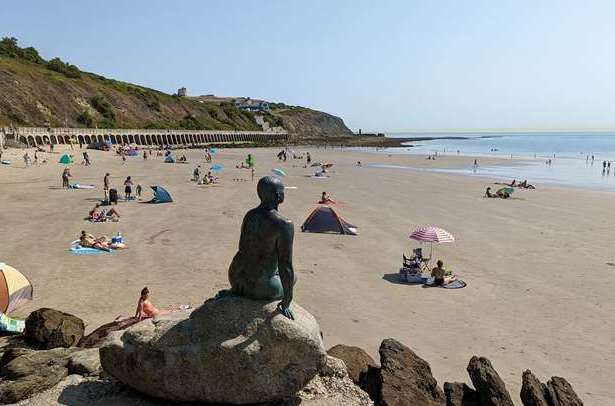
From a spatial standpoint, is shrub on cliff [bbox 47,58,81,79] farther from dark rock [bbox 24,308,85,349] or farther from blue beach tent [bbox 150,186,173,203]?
dark rock [bbox 24,308,85,349]

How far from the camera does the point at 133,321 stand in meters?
10.7

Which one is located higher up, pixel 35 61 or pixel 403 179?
pixel 35 61

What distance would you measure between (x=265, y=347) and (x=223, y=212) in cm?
2105

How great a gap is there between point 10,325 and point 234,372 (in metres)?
6.65

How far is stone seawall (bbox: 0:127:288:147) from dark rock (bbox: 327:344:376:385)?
202ft

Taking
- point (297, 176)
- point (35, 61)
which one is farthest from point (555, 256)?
point (35, 61)

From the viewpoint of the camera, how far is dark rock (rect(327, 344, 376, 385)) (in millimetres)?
8414

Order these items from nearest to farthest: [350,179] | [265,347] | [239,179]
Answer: [265,347] < [239,179] < [350,179]

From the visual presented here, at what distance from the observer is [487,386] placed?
7648 mm

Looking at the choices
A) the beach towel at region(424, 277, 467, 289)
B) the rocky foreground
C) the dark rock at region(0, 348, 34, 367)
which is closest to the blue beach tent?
A: the beach towel at region(424, 277, 467, 289)

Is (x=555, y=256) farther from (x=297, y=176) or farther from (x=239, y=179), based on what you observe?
(x=297, y=176)

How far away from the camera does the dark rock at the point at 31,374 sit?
7.32m

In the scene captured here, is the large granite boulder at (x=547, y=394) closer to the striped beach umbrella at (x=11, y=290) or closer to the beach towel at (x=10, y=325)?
the beach towel at (x=10, y=325)

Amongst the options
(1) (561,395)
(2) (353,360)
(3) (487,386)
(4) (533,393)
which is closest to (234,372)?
(2) (353,360)
